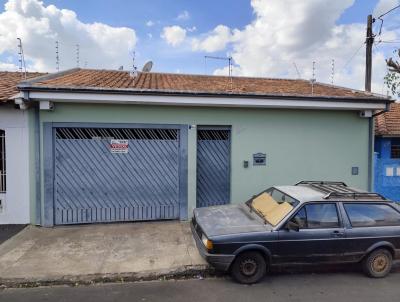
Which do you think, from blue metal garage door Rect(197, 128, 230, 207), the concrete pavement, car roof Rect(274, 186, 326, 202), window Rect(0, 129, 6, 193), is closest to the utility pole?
blue metal garage door Rect(197, 128, 230, 207)

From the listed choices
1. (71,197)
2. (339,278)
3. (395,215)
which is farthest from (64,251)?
(395,215)

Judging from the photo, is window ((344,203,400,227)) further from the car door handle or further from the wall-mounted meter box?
the wall-mounted meter box

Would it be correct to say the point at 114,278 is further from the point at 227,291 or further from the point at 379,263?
the point at 379,263

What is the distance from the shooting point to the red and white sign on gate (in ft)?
24.9

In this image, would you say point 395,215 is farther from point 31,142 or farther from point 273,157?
point 31,142

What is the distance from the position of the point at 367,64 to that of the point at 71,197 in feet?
37.4

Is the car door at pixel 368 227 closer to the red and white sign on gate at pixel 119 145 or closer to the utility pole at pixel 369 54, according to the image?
the red and white sign on gate at pixel 119 145

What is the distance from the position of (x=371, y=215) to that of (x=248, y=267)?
7.43 feet

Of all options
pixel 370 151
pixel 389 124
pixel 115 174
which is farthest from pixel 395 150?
pixel 115 174

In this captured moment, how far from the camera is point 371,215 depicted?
530cm

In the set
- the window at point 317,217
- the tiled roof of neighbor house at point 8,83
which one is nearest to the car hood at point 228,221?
the window at point 317,217

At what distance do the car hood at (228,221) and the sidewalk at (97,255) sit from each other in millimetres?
706

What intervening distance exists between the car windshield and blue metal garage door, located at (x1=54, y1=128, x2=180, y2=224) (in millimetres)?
2534

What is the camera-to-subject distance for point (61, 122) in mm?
7344
